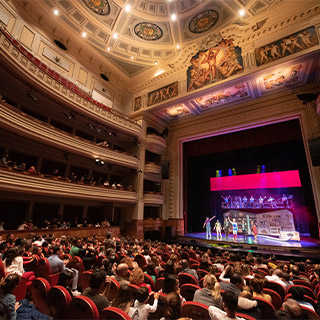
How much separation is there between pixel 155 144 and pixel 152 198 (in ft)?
13.4

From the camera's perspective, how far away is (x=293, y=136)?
1141cm

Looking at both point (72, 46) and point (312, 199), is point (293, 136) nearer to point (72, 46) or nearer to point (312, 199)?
point (312, 199)

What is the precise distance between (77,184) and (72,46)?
30.3 feet

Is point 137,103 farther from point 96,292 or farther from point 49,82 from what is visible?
point 96,292

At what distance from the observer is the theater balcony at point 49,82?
313 inches

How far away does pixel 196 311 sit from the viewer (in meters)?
2.10

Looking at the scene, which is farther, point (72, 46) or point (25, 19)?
point (72, 46)

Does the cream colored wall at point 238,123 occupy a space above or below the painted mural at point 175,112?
below

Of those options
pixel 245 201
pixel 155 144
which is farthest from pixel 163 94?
pixel 245 201

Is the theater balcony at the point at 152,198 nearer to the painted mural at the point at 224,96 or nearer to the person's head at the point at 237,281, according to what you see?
the painted mural at the point at 224,96

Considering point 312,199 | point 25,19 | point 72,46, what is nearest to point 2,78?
point 25,19

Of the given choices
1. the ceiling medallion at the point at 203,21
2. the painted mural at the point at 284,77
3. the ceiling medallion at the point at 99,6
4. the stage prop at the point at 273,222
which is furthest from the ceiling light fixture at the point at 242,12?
the stage prop at the point at 273,222

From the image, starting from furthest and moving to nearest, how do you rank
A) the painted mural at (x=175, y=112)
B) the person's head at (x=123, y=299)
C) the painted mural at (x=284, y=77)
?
the painted mural at (x=175, y=112)
the painted mural at (x=284, y=77)
the person's head at (x=123, y=299)

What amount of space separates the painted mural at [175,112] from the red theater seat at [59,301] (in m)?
13.2
